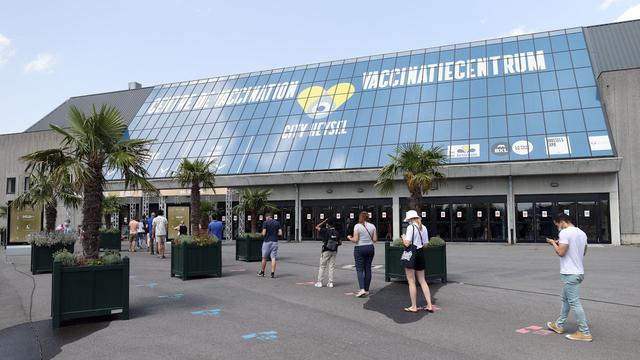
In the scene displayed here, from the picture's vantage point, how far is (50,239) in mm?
15195

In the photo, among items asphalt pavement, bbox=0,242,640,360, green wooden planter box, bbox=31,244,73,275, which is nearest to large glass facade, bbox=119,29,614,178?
asphalt pavement, bbox=0,242,640,360

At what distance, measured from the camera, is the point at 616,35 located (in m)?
31.9

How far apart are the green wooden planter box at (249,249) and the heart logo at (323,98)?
1700cm

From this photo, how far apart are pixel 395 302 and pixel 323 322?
226cm

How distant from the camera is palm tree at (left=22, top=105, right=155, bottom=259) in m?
8.45

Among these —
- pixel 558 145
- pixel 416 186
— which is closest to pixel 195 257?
pixel 416 186

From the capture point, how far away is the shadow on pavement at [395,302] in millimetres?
8414

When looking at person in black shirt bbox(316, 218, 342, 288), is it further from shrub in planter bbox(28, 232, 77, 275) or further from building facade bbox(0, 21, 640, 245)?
building facade bbox(0, 21, 640, 245)

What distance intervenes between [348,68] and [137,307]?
100ft

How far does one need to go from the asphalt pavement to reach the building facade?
1335cm

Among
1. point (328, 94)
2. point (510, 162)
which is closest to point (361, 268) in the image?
point (510, 162)

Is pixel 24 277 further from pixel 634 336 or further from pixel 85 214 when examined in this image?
pixel 634 336

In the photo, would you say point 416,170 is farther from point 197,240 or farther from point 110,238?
point 110,238

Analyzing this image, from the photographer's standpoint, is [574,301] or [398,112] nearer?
[574,301]
